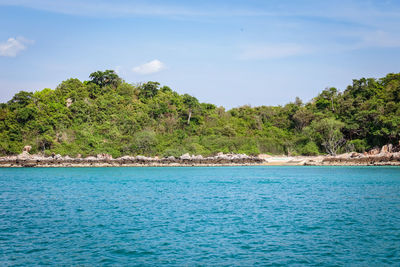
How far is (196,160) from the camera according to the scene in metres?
55.6

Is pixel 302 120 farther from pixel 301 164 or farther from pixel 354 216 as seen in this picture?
pixel 354 216

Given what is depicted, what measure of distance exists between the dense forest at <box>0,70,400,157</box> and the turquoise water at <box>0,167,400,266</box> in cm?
3680

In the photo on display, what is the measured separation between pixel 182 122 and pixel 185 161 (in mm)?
13796

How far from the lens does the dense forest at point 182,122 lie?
55.3m

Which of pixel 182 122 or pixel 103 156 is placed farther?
pixel 182 122

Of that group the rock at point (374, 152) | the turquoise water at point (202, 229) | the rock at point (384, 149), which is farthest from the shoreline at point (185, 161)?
the turquoise water at point (202, 229)

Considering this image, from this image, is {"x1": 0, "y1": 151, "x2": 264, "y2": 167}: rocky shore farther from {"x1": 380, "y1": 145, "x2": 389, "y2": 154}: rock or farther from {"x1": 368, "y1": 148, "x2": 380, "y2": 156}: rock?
{"x1": 380, "y1": 145, "x2": 389, "y2": 154}: rock

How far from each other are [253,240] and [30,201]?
1316 centimetres

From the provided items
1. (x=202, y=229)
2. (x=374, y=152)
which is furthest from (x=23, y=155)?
(x=374, y=152)

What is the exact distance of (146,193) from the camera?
71.9 ft

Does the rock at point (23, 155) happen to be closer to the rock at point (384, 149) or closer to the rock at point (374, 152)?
the rock at point (374, 152)

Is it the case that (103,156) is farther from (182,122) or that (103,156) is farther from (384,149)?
(384,149)

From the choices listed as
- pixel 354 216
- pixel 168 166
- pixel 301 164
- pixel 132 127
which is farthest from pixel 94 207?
pixel 132 127

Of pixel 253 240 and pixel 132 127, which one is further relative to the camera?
pixel 132 127
